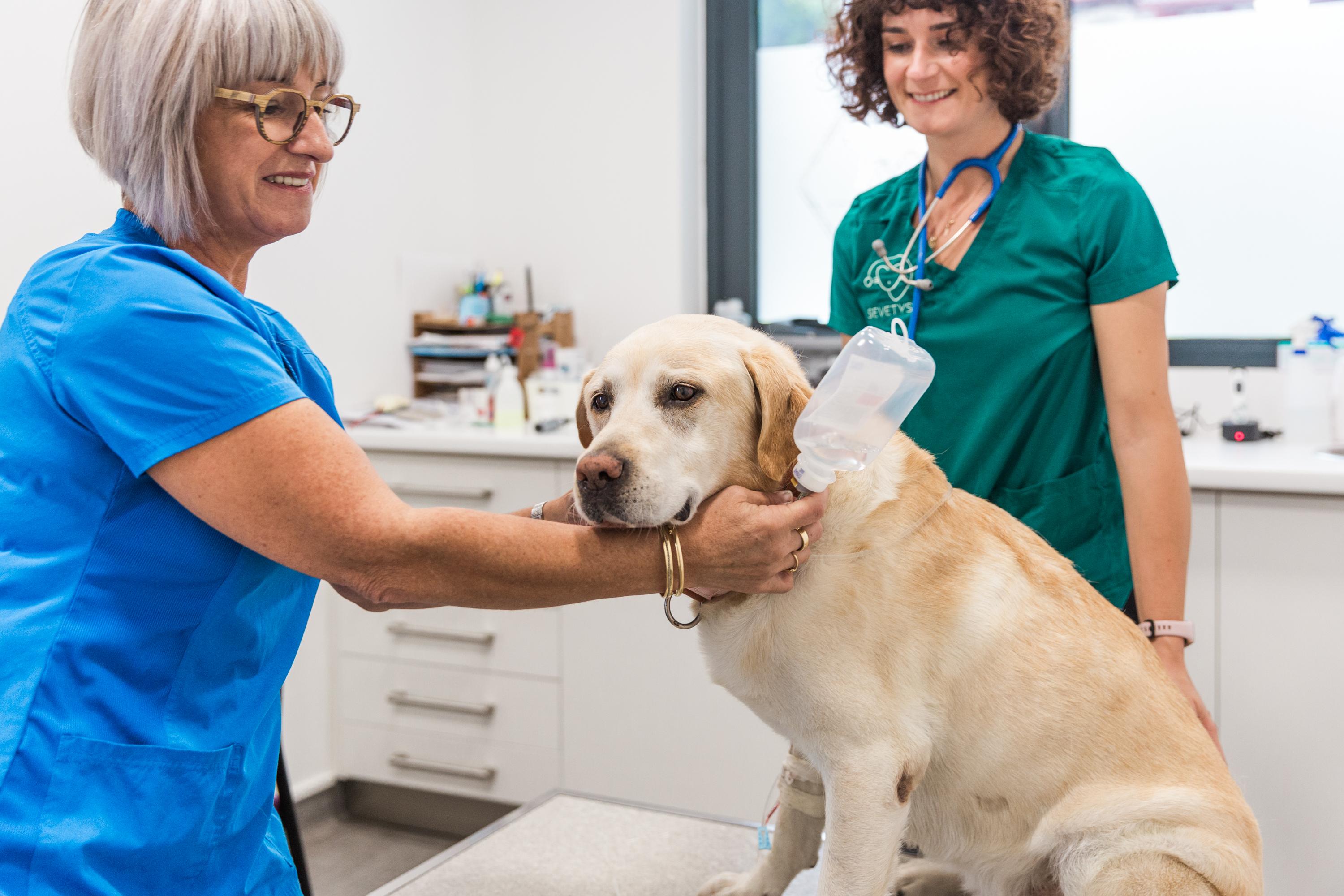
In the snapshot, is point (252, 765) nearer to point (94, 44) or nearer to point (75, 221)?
point (94, 44)

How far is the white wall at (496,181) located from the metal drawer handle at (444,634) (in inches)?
10.2

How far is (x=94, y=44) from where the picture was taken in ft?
2.88

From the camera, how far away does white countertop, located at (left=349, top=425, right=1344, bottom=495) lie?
6.66 feet

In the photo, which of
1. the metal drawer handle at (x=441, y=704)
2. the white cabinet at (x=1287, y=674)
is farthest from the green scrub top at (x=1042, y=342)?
the metal drawer handle at (x=441, y=704)

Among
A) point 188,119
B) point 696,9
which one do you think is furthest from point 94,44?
point 696,9

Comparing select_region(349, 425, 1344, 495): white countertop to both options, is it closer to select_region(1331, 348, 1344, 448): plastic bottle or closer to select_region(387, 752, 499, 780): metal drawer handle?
select_region(1331, 348, 1344, 448): plastic bottle

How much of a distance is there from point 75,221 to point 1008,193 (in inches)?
84.0

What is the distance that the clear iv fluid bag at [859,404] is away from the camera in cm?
90

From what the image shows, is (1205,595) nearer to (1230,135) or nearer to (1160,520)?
(1160,520)

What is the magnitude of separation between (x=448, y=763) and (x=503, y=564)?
2.25 metres

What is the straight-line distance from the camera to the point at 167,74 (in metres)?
0.85

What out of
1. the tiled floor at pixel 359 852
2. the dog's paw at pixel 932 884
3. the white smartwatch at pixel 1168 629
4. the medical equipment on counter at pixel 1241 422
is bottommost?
the tiled floor at pixel 359 852

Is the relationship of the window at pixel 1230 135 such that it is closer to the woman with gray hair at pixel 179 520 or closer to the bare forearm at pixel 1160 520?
the bare forearm at pixel 1160 520

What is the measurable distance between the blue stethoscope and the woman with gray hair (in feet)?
2.13
